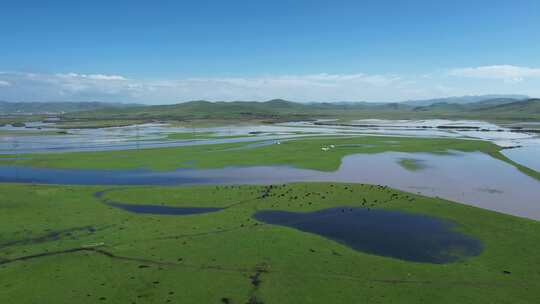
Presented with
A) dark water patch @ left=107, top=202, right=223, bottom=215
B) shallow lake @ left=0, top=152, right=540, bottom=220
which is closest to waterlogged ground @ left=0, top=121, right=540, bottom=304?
dark water patch @ left=107, top=202, right=223, bottom=215

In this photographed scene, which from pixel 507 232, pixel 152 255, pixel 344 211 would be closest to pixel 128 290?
pixel 152 255

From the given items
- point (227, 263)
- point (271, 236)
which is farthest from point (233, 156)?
point (227, 263)

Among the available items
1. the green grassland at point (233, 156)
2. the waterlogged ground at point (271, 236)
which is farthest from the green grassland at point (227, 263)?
the green grassland at point (233, 156)

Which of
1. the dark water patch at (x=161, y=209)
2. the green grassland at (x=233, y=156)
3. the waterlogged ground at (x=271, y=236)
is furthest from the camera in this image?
the green grassland at (x=233, y=156)

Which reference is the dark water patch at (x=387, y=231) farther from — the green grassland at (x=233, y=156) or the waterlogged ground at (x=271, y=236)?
the green grassland at (x=233, y=156)

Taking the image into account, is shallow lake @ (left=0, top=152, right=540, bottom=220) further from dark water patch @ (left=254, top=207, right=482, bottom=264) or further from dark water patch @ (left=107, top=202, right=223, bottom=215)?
dark water patch @ (left=107, top=202, right=223, bottom=215)

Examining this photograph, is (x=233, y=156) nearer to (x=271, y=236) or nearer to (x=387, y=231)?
(x=271, y=236)
